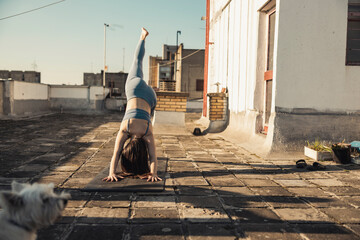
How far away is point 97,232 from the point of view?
259 centimetres

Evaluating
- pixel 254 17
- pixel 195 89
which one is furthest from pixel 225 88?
pixel 195 89

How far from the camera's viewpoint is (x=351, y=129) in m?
6.39

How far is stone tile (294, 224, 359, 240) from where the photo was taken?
2.55 m

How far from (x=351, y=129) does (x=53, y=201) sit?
643 cm

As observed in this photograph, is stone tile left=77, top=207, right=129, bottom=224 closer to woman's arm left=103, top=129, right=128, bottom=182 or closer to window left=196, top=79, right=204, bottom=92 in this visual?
woman's arm left=103, top=129, right=128, bottom=182

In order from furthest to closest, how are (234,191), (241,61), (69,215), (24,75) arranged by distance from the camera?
(24,75) < (241,61) < (234,191) < (69,215)

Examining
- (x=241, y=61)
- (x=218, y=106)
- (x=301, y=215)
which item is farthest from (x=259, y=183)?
(x=218, y=106)

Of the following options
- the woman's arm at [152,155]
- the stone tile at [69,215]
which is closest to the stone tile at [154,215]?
the stone tile at [69,215]

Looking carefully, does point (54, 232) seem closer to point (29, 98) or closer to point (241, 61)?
point (241, 61)

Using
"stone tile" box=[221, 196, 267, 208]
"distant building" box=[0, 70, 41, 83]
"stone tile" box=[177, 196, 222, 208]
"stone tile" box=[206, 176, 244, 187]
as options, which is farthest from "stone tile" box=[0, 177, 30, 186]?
"distant building" box=[0, 70, 41, 83]

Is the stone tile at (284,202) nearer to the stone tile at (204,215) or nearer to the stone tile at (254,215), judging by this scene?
the stone tile at (254,215)

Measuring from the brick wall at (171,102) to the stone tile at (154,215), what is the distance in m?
7.84

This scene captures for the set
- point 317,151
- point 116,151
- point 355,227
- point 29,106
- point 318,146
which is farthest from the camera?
point 29,106

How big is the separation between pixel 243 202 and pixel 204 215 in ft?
2.12
